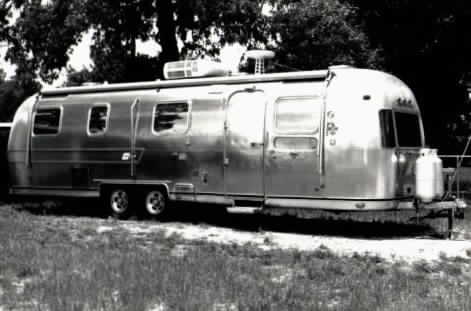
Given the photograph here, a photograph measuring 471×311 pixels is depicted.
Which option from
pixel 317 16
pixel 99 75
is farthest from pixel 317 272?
pixel 99 75

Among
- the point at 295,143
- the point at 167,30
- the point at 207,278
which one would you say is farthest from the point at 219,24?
the point at 207,278

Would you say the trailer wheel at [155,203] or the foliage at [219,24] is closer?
the trailer wheel at [155,203]

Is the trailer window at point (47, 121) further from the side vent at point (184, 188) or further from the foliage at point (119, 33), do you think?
the foliage at point (119, 33)

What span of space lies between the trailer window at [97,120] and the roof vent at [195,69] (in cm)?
162

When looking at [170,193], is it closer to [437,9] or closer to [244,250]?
[244,250]

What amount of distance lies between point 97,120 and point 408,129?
666 centimetres

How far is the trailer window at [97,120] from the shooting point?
53.5 ft

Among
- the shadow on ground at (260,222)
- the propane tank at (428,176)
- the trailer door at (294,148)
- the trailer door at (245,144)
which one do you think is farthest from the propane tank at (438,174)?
the trailer door at (245,144)

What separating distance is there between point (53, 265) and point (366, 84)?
6.37m

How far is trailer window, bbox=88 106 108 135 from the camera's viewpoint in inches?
642

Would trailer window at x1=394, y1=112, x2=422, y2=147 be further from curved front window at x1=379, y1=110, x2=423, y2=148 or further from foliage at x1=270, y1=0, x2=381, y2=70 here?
foliage at x1=270, y1=0, x2=381, y2=70

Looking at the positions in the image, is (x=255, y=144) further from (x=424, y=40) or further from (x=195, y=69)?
(x=424, y=40)

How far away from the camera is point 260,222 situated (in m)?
15.7

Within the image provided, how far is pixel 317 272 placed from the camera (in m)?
9.06
